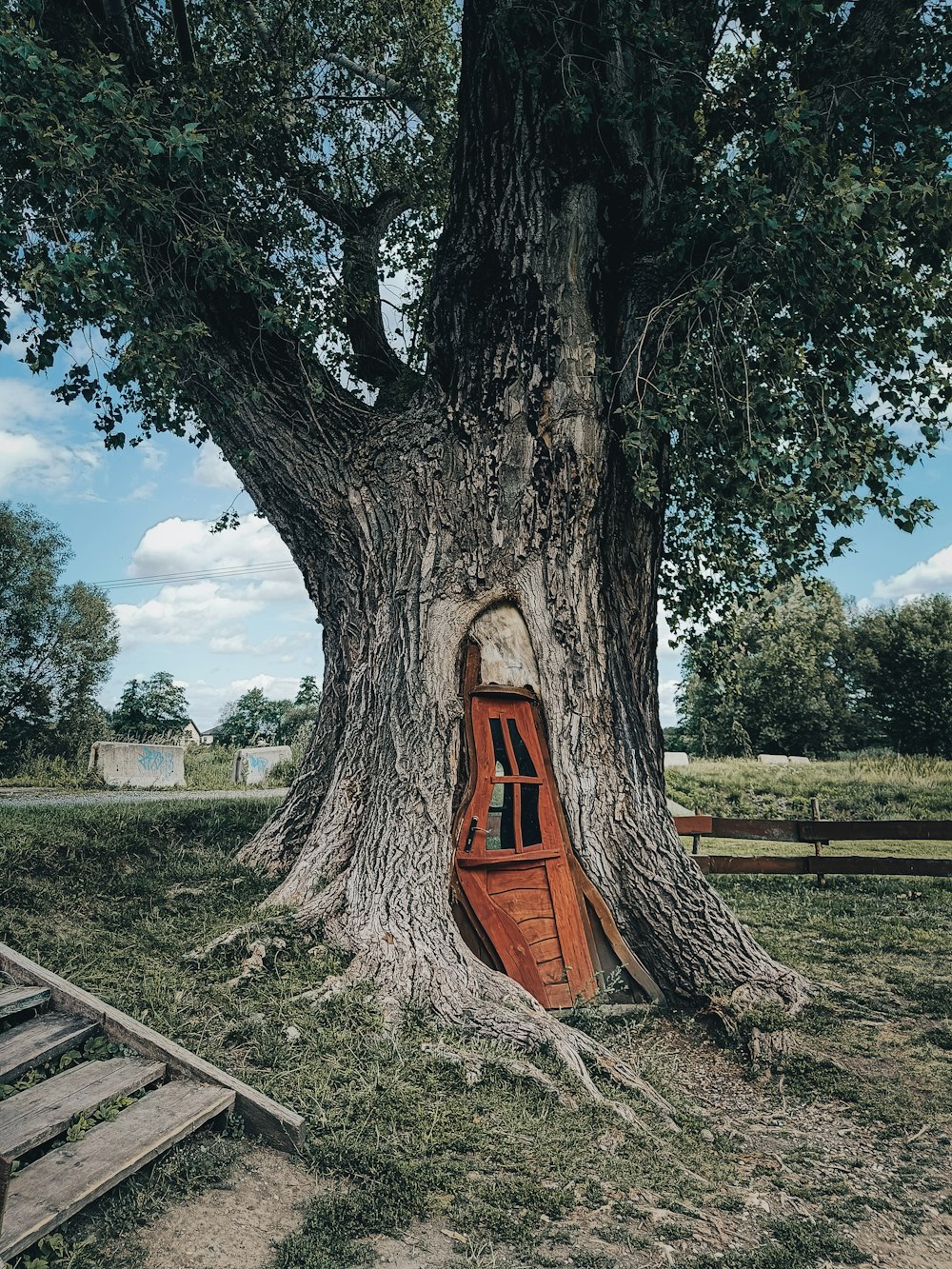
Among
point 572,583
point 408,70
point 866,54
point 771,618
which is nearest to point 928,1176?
point 572,583

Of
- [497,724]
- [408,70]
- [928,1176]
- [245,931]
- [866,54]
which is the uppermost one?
[408,70]

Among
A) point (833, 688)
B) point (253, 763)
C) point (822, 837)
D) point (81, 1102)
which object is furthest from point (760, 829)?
point (833, 688)

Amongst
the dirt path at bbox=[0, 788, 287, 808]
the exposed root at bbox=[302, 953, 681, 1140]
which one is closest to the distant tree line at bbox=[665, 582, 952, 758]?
the dirt path at bbox=[0, 788, 287, 808]

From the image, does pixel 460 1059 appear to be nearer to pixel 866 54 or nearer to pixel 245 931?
pixel 245 931

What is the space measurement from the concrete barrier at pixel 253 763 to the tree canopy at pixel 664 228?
571 inches

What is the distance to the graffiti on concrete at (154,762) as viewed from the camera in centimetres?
1986

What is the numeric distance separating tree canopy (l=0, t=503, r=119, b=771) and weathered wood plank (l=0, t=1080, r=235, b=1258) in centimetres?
2121

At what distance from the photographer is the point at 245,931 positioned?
19.3ft

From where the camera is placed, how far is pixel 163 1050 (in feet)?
14.7

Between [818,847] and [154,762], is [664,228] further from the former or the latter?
[154,762]

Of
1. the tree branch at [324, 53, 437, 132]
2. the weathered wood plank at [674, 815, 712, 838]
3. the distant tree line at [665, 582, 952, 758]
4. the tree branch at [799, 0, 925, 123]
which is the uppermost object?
the tree branch at [324, 53, 437, 132]

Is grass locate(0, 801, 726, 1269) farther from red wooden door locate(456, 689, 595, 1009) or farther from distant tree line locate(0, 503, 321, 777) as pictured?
distant tree line locate(0, 503, 321, 777)

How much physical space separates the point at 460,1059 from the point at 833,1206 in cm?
199

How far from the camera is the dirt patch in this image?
335cm
